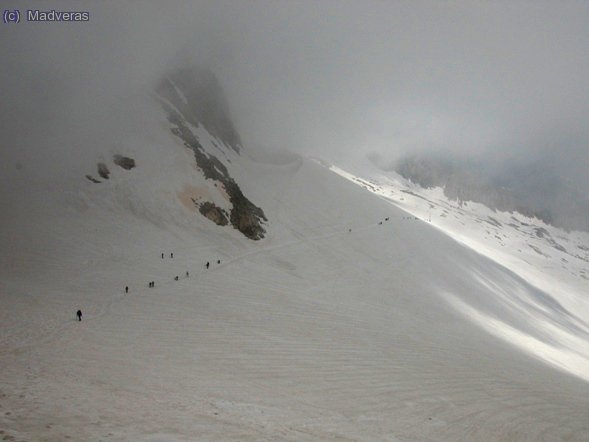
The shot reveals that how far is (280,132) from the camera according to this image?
101000mm

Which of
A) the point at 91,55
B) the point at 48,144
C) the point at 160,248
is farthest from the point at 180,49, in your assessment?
the point at 160,248

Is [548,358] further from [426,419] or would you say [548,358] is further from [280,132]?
[280,132]

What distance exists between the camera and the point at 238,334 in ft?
47.0

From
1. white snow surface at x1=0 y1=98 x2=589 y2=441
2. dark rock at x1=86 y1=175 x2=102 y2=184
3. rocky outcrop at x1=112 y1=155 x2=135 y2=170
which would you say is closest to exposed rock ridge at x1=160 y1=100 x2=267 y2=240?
white snow surface at x1=0 y1=98 x2=589 y2=441

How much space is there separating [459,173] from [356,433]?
8322 inches

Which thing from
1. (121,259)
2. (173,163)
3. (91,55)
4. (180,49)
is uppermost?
(180,49)

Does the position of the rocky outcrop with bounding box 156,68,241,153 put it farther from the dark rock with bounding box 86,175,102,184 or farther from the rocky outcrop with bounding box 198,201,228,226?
the dark rock with bounding box 86,175,102,184

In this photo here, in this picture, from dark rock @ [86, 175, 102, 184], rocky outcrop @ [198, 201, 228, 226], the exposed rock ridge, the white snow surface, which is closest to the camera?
the white snow surface

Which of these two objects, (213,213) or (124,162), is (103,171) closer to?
(124,162)

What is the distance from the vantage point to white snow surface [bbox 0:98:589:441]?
795 cm

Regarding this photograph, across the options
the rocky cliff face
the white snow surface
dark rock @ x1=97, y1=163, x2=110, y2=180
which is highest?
the rocky cliff face

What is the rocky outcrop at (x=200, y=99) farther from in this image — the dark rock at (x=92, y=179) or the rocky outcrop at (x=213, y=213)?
the dark rock at (x=92, y=179)

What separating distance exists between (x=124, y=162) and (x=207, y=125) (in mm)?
22653

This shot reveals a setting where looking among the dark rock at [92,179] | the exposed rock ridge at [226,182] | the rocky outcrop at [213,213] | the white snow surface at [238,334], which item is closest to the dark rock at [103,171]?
the white snow surface at [238,334]
